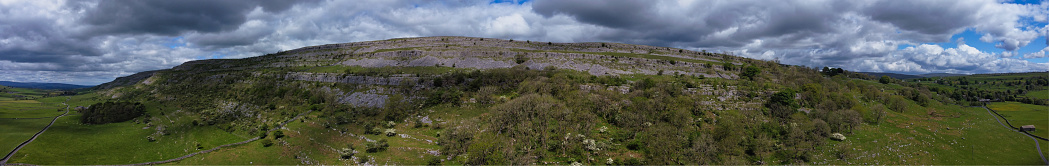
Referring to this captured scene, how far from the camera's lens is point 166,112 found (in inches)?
3019

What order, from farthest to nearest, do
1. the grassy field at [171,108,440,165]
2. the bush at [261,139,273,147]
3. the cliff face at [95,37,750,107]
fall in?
the cliff face at [95,37,750,107]
the bush at [261,139,273,147]
the grassy field at [171,108,440,165]

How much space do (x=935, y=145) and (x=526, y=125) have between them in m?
58.2

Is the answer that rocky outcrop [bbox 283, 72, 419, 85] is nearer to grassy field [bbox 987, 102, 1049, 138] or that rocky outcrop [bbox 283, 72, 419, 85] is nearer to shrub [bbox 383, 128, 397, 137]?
shrub [bbox 383, 128, 397, 137]

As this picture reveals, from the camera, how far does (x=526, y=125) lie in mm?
47438

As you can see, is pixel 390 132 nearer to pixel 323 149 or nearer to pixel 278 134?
pixel 323 149

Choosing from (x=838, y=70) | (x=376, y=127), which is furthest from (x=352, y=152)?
(x=838, y=70)

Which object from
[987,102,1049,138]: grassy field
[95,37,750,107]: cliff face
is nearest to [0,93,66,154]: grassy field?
[95,37,750,107]: cliff face

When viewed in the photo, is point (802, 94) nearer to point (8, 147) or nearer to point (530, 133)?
point (530, 133)

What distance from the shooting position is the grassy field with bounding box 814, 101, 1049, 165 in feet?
140

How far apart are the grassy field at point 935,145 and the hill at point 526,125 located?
26 centimetres

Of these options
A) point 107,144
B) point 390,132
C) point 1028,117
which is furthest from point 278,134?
point 1028,117

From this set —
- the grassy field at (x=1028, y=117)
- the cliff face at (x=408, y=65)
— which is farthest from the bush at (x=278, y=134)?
the grassy field at (x=1028, y=117)

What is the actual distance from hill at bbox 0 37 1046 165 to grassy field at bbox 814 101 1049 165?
0.85ft

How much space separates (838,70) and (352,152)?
191m
